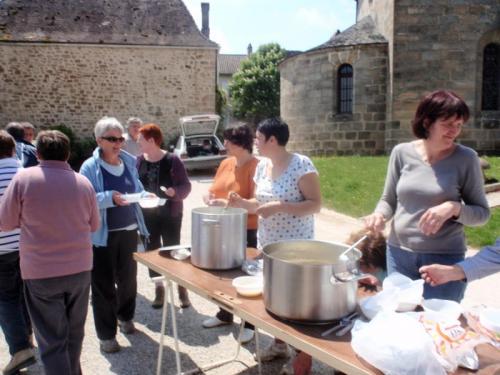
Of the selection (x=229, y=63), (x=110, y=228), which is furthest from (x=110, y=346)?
(x=229, y=63)

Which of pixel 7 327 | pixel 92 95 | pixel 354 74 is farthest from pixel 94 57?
pixel 7 327

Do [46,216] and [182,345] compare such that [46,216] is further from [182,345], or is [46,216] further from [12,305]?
[182,345]

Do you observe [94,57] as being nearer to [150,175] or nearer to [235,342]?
[150,175]

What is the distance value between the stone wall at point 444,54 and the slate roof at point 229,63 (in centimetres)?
4210

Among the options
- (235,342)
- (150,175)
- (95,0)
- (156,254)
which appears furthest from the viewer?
(95,0)

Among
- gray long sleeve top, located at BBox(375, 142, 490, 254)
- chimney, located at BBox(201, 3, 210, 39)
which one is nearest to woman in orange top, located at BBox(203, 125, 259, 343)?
gray long sleeve top, located at BBox(375, 142, 490, 254)

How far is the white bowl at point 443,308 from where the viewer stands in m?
1.84

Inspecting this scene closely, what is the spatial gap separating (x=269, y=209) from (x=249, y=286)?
31.3 inches

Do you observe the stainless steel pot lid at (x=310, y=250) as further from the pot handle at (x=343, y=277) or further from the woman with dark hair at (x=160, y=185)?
the woman with dark hair at (x=160, y=185)

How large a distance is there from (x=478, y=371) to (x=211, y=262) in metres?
1.53

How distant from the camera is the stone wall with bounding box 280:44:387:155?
1600 cm

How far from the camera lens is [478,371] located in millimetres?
1568

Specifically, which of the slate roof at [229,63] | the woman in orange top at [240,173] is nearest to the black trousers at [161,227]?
the woman in orange top at [240,173]

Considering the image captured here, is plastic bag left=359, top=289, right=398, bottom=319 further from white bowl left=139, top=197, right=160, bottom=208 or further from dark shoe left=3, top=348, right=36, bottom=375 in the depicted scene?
dark shoe left=3, top=348, right=36, bottom=375
